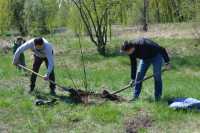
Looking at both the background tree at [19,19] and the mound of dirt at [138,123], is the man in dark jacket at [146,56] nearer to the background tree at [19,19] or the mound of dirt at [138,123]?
the mound of dirt at [138,123]

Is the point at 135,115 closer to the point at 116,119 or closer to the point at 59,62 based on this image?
the point at 116,119

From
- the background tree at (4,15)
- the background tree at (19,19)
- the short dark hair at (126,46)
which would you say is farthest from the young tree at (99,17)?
the background tree at (19,19)

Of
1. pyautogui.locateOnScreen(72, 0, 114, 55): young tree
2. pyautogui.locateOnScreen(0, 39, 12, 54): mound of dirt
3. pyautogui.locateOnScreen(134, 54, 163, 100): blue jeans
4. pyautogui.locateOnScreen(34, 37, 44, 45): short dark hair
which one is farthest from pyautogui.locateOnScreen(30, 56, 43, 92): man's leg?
pyautogui.locateOnScreen(0, 39, 12, 54): mound of dirt

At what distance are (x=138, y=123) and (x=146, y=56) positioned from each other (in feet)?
6.56

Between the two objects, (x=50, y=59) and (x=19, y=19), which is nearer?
(x=50, y=59)

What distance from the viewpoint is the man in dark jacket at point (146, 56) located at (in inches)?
399

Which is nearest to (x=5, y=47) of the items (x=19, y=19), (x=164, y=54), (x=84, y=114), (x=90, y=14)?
(x=90, y=14)

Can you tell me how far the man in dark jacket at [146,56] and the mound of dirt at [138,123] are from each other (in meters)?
1.45

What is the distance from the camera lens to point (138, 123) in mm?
8852

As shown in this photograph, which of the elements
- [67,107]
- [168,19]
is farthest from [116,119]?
[168,19]

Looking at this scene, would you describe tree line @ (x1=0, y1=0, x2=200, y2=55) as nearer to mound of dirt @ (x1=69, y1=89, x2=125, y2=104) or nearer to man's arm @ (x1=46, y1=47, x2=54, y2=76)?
man's arm @ (x1=46, y1=47, x2=54, y2=76)

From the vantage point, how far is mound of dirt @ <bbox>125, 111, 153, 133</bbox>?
8578mm

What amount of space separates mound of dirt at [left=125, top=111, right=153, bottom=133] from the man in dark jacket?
1448mm

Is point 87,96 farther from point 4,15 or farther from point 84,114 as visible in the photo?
point 4,15
